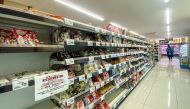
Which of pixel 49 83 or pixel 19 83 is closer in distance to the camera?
pixel 19 83

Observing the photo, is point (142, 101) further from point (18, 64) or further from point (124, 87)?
point (18, 64)

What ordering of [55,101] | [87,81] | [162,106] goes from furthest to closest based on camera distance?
[162,106] → [87,81] → [55,101]

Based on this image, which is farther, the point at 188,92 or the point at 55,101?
the point at 188,92

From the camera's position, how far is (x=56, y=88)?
1.59 metres

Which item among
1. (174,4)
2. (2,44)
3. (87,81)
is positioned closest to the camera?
(2,44)

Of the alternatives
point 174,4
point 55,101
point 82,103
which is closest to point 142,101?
point 82,103

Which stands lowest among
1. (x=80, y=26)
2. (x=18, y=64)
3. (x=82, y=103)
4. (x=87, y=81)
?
(x=82, y=103)

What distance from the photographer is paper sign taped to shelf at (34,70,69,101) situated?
1364 millimetres

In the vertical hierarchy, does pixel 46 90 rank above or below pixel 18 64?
below

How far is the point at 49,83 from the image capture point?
4.89 ft

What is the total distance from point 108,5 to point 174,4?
2761 millimetres

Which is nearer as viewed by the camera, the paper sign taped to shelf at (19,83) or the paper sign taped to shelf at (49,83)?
the paper sign taped to shelf at (19,83)

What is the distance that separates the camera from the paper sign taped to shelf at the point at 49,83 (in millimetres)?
1364

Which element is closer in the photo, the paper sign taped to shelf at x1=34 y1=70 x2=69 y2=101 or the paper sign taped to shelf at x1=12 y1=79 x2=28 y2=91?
the paper sign taped to shelf at x1=12 y1=79 x2=28 y2=91
